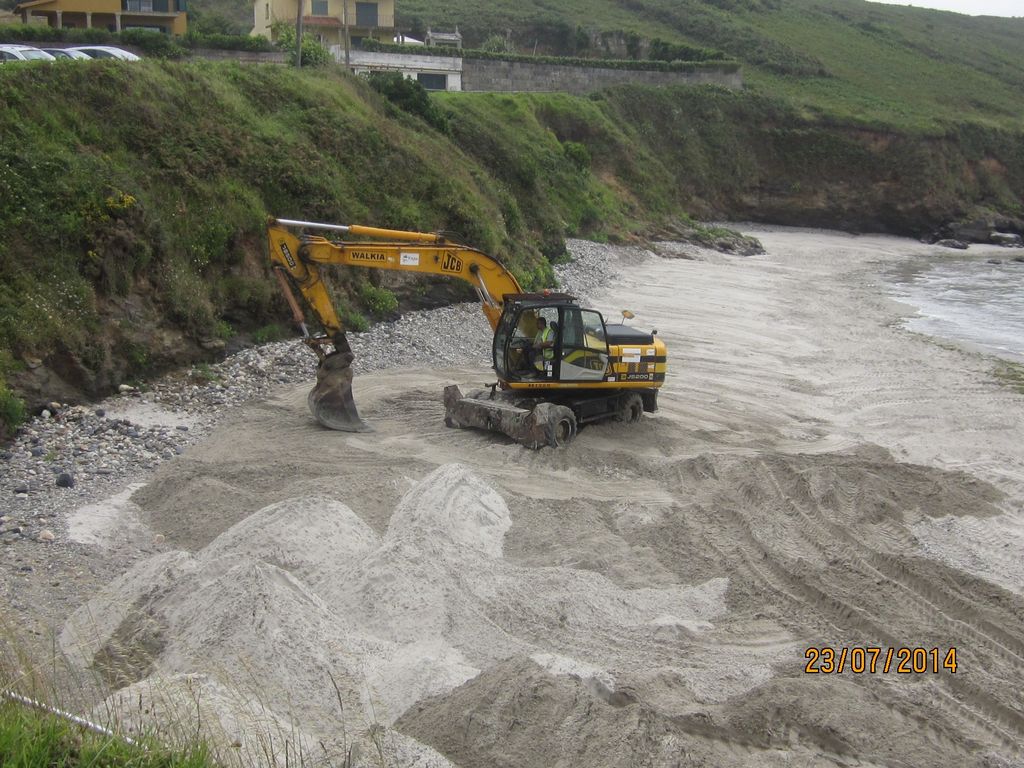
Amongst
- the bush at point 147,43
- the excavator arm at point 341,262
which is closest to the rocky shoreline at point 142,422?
the excavator arm at point 341,262

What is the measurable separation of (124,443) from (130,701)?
25.0ft

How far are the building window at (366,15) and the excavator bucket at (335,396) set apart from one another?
152 ft

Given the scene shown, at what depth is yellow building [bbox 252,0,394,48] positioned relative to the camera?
53359 millimetres

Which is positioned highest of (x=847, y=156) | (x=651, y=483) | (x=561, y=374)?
(x=847, y=156)

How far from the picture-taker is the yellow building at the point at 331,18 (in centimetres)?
5336

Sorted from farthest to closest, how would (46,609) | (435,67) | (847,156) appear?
(847,156)
(435,67)
(46,609)

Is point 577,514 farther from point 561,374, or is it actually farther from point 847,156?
point 847,156

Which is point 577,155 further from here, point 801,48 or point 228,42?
point 801,48

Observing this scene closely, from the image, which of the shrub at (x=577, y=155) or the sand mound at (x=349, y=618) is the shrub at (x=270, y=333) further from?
the shrub at (x=577, y=155)

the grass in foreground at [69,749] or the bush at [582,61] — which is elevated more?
the bush at [582,61]

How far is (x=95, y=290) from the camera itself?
16516 millimetres

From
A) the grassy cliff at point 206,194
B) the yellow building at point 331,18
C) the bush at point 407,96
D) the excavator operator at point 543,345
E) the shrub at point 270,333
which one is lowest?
the shrub at point 270,333

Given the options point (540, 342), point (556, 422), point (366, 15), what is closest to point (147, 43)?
point (366, 15)

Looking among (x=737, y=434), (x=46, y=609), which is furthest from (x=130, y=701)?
(x=737, y=434)
